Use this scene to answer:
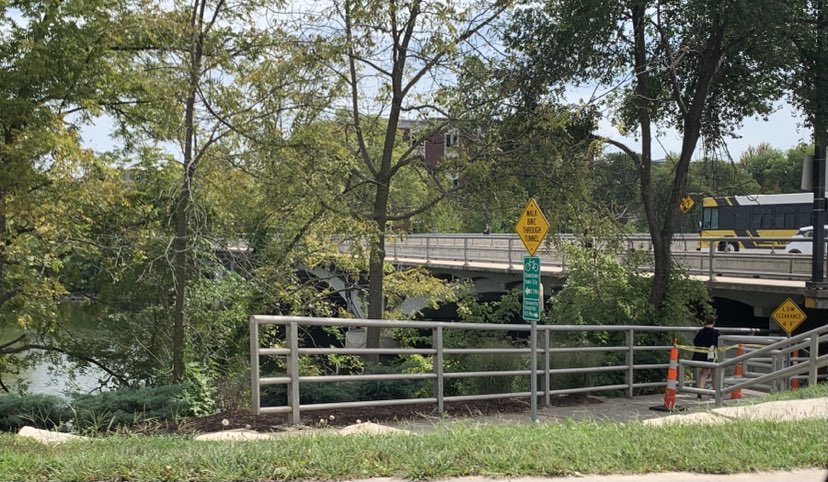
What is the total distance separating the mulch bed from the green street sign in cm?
→ 149

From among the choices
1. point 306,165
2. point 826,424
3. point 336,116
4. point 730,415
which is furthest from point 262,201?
point 826,424

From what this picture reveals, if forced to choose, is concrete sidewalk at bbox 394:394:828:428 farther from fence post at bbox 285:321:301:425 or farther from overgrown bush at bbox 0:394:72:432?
overgrown bush at bbox 0:394:72:432

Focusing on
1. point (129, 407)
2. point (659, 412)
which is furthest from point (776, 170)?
point (129, 407)

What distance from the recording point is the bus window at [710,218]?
4663 cm

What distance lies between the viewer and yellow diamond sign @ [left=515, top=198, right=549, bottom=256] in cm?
956

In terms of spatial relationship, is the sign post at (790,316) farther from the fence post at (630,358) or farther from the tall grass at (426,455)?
the tall grass at (426,455)

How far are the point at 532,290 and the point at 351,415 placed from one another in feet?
8.76

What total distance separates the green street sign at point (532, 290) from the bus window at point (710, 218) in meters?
40.3

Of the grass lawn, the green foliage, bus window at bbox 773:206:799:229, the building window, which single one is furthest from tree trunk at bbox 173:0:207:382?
bus window at bbox 773:206:799:229

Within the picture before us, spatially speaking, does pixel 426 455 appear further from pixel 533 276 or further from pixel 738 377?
pixel 738 377

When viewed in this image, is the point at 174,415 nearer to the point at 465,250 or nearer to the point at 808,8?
the point at 808,8

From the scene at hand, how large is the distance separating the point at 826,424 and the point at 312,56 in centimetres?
900

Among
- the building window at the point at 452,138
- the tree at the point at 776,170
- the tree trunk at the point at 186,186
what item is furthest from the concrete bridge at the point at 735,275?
the tree at the point at 776,170

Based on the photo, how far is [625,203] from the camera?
17.8 metres
